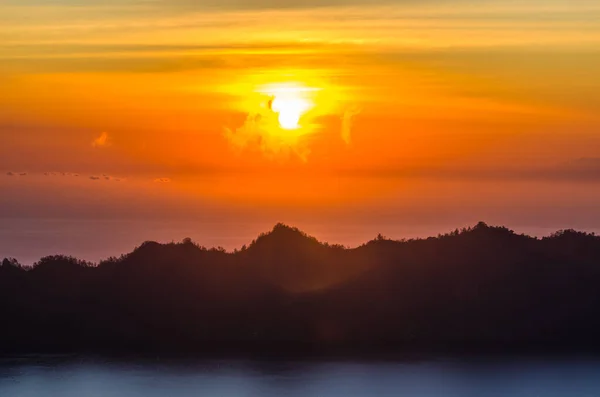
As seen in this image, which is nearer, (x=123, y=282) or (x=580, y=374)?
(x=580, y=374)

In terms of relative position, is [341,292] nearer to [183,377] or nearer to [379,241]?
[379,241]

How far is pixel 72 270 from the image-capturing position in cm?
7125

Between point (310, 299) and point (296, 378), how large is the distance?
1039cm

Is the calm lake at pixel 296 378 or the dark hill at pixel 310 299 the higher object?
the dark hill at pixel 310 299

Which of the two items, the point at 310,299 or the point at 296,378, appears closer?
the point at 296,378

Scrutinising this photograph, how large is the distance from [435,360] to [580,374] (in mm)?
7369

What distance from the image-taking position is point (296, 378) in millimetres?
58250

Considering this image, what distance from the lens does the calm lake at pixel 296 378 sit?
185 feet

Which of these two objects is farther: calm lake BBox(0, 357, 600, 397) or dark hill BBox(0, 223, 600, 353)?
dark hill BBox(0, 223, 600, 353)

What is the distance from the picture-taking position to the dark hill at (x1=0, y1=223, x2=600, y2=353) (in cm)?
6712

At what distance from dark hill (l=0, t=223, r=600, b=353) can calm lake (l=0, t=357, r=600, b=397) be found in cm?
385

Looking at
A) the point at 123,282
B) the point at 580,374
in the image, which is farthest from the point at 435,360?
the point at 123,282

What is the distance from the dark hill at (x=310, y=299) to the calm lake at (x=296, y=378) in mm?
3848

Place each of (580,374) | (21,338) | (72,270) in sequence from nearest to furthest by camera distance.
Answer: (580,374)
(21,338)
(72,270)
